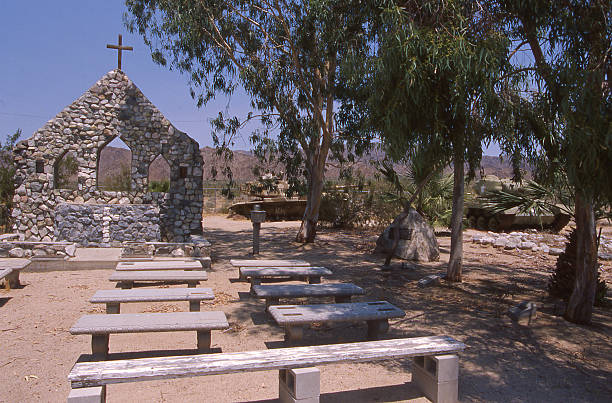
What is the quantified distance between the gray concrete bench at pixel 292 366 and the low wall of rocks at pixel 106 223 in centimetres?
771

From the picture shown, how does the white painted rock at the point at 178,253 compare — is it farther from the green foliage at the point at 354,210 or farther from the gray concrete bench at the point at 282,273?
the green foliage at the point at 354,210

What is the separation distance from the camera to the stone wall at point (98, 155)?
10.8m

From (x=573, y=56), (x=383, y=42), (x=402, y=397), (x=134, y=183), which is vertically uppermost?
(x=383, y=42)

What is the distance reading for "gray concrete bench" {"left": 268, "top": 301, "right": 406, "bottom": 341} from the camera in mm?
4551

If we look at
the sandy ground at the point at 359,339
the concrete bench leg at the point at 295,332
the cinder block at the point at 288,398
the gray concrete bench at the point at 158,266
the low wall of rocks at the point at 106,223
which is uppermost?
the low wall of rocks at the point at 106,223

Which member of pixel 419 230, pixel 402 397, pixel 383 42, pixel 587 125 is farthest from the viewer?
pixel 419 230

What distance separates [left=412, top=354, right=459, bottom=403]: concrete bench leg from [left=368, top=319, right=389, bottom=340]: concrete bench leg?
1262 mm

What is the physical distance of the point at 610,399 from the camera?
3861mm

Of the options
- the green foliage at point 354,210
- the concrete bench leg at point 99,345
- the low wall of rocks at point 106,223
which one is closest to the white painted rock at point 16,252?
the low wall of rocks at point 106,223

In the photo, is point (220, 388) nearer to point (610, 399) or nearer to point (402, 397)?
point (402, 397)

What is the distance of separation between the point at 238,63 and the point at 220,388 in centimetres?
954

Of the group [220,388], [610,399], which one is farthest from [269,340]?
[610,399]

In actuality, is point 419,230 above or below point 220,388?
above

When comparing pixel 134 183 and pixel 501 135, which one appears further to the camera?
pixel 134 183
